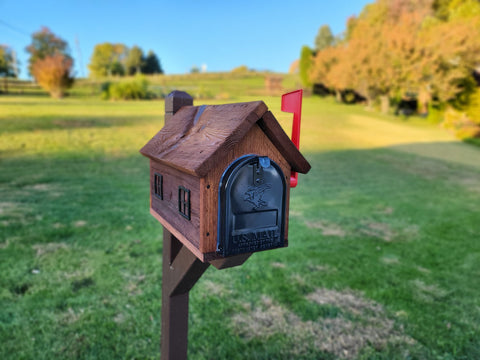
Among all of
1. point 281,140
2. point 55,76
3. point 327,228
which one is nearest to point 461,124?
point 327,228

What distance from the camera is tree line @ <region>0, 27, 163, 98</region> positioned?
24.0 meters

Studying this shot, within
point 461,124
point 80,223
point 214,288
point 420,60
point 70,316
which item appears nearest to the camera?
point 70,316

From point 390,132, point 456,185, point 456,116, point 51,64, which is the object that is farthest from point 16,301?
point 51,64

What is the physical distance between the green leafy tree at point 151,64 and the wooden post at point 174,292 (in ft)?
179

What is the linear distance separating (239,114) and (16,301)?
3.06 metres

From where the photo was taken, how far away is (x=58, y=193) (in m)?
6.22

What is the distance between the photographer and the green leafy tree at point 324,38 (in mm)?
46094

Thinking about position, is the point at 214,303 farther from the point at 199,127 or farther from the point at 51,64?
the point at 51,64

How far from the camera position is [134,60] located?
5125 cm

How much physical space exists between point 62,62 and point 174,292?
93.9ft

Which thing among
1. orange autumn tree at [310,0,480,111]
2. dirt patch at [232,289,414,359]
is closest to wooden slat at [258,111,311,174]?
dirt patch at [232,289,414,359]

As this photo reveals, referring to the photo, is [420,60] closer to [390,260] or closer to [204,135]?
[390,260]

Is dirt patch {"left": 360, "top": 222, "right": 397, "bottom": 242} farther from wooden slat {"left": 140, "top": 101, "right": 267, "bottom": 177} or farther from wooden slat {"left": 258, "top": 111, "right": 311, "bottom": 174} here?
wooden slat {"left": 140, "top": 101, "right": 267, "bottom": 177}

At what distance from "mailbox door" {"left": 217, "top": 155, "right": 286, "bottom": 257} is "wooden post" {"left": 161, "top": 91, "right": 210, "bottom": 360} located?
1.54ft
